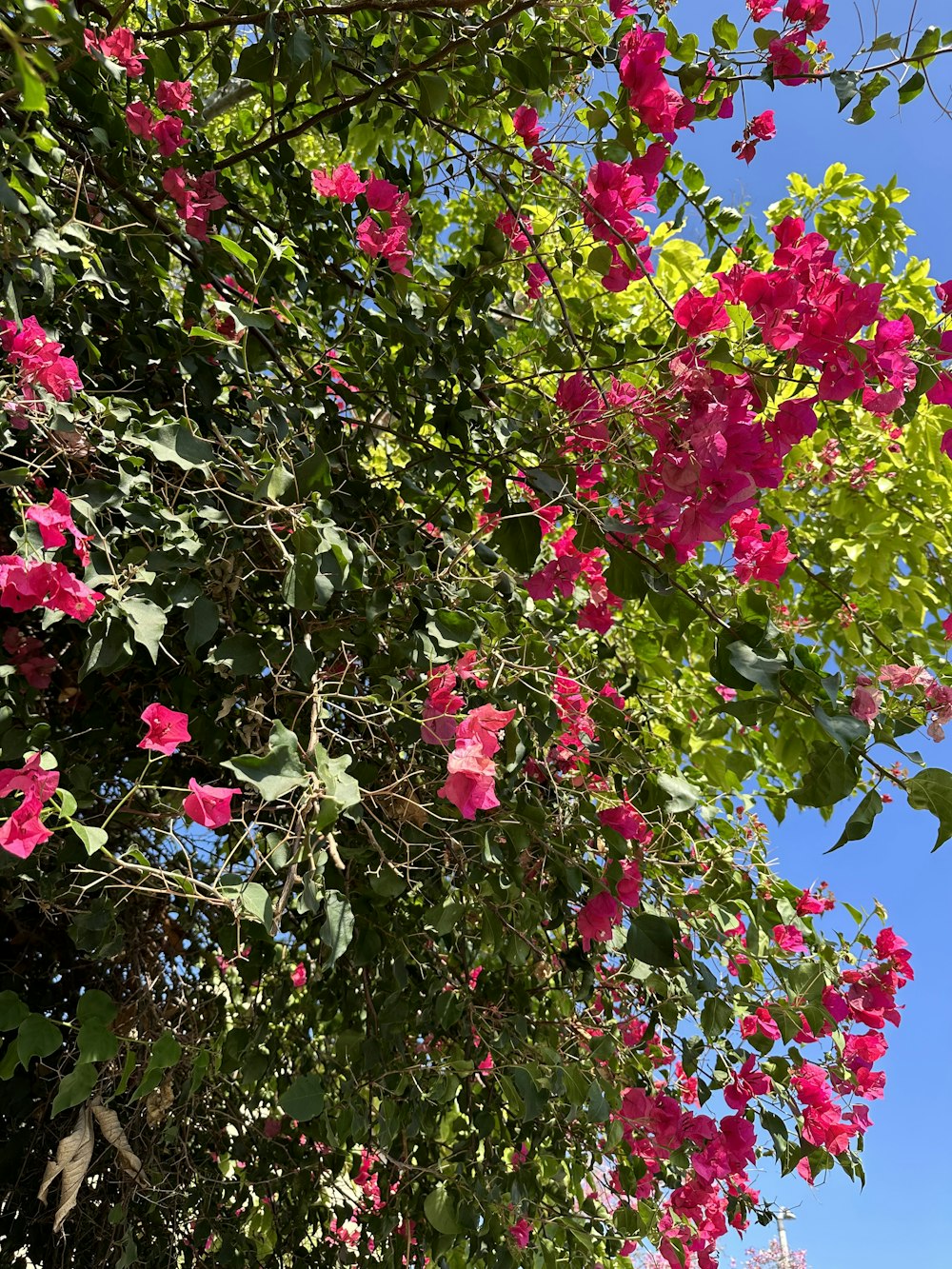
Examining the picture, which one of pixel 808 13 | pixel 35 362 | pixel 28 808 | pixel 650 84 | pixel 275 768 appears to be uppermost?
pixel 808 13

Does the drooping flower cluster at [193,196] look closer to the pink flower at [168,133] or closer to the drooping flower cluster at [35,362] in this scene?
the pink flower at [168,133]

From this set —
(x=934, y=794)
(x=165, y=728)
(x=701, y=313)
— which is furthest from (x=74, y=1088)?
(x=701, y=313)

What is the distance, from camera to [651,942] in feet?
3.91

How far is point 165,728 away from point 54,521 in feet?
0.93

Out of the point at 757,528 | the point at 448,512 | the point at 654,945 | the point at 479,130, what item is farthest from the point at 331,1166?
the point at 479,130

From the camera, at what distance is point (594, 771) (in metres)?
1.73

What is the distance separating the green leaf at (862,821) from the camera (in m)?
0.98

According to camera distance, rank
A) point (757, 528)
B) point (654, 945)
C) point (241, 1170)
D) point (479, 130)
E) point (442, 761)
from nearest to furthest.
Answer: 1. point (654, 945)
2. point (757, 528)
3. point (442, 761)
4. point (241, 1170)
5. point (479, 130)

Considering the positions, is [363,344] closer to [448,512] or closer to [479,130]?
[448,512]

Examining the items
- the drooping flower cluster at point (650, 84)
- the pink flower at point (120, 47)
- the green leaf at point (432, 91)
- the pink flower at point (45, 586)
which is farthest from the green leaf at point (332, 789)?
the pink flower at point (120, 47)

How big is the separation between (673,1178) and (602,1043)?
22.3 inches

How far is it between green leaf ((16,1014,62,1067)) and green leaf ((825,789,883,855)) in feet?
2.92

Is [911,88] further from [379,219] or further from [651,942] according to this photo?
[651,942]

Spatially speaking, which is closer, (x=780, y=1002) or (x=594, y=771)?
(x=780, y=1002)
